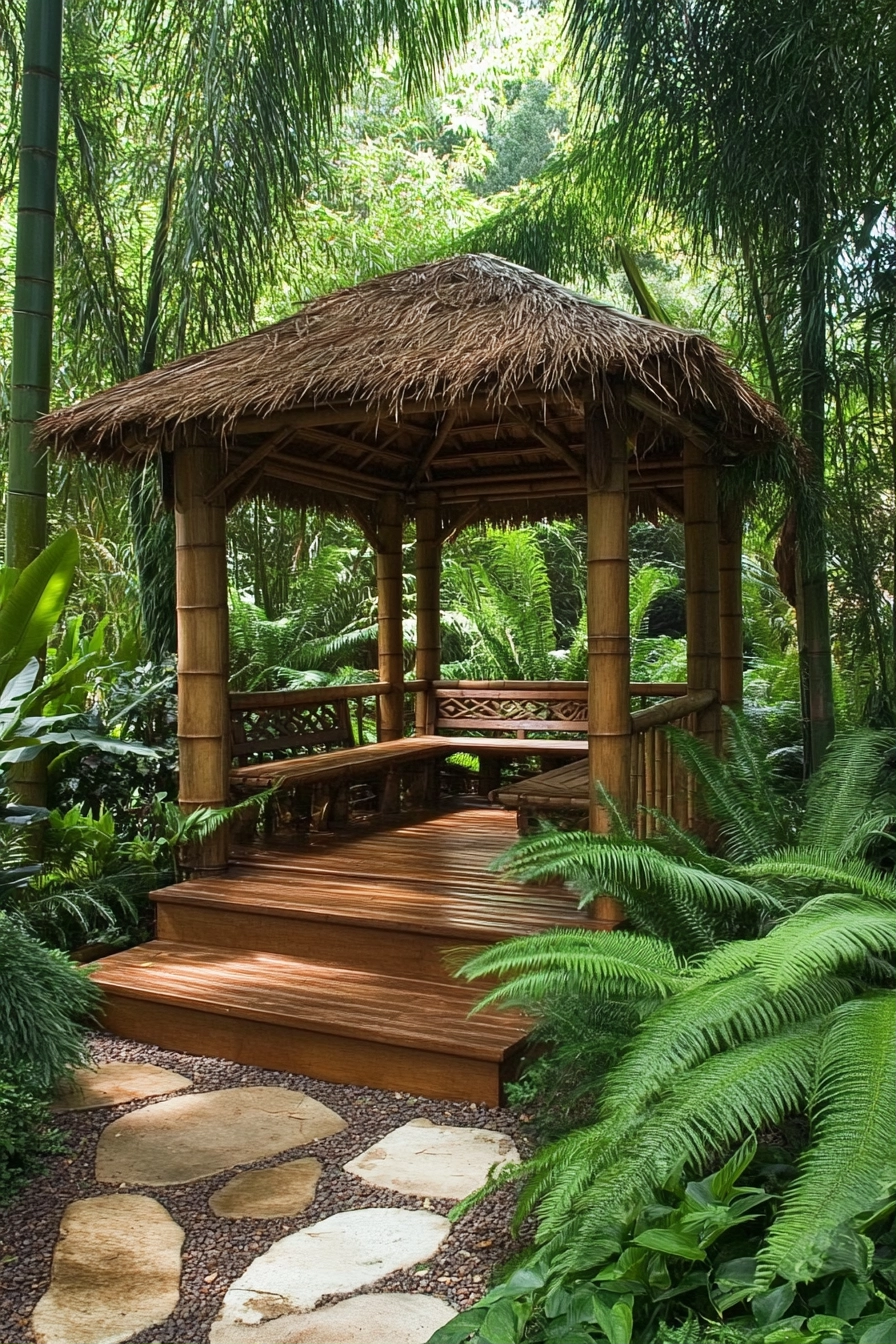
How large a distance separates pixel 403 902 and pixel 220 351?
2907 millimetres

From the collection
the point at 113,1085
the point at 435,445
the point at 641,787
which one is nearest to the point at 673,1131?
the point at 113,1085

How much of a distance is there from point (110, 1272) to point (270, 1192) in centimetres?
52

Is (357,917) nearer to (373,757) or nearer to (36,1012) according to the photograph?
(36,1012)

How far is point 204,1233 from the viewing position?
2.97m

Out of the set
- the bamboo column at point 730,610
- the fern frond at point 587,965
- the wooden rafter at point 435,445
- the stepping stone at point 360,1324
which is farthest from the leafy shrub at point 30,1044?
the bamboo column at point 730,610

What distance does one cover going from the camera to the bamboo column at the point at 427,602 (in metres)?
8.13

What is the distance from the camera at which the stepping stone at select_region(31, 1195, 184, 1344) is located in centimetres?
255

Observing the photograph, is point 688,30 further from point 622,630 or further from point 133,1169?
point 133,1169

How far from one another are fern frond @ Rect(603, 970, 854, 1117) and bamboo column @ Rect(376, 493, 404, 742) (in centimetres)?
542

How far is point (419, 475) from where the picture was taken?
8.00m

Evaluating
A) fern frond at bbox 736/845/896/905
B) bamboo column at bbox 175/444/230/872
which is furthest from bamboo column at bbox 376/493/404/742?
fern frond at bbox 736/845/896/905

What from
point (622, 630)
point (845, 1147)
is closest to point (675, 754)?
point (622, 630)

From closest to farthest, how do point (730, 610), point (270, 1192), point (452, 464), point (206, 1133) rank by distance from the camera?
point (270, 1192)
point (206, 1133)
point (730, 610)
point (452, 464)

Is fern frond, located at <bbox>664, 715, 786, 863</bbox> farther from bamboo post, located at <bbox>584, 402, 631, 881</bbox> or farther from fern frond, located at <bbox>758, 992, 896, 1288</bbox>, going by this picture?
fern frond, located at <bbox>758, 992, 896, 1288</bbox>
